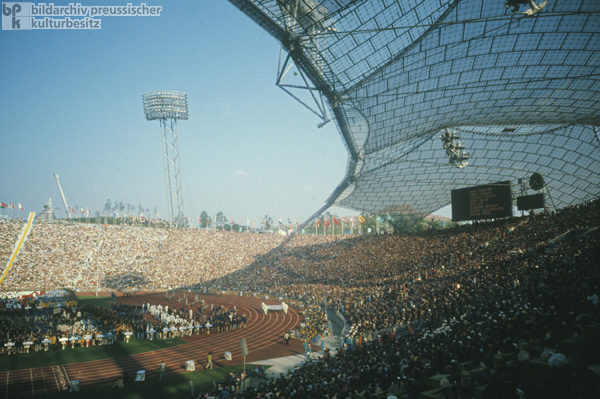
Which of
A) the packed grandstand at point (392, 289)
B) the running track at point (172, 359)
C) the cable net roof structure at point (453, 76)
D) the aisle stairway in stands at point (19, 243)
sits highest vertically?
the cable net roof structure at point (453, 76)

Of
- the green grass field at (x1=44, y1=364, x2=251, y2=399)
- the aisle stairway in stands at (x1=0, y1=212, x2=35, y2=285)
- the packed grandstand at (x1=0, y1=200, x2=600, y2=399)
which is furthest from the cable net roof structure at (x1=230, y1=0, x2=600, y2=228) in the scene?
the aisle stairway in stands at (x1=0, y1=212, x2=35, y2=285)

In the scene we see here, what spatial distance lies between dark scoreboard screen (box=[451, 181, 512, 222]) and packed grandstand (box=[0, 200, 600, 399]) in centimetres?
192

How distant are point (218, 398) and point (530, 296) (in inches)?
505

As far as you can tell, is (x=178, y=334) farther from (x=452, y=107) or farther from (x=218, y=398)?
(x=452, y=107)

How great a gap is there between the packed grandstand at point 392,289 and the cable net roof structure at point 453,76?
24.3 feet

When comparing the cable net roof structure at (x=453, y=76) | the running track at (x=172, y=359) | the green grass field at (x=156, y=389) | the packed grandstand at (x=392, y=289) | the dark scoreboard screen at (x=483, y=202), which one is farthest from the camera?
the dark scoreboard screen at (x=483, y=202)

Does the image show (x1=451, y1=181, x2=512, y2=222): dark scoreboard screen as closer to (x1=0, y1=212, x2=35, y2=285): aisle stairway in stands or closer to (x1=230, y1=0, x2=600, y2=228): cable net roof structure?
(x1=230, y1=0, x2=600, y2=228): cable net roof structure

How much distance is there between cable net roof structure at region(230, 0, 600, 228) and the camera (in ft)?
53.8

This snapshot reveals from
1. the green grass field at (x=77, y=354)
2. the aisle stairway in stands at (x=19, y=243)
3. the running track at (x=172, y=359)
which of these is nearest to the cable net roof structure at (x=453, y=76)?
the running track at (x=172, y=359)

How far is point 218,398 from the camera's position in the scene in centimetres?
1360

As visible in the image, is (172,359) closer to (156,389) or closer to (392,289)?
(156,389)

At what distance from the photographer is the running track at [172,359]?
17531mm

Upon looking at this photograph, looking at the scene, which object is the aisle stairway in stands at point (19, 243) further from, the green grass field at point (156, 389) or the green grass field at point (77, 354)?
the green grass field at point (156, 389)

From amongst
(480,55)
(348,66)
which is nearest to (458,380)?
(348,66)
